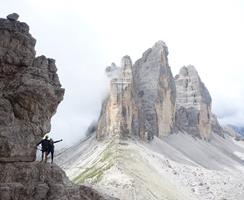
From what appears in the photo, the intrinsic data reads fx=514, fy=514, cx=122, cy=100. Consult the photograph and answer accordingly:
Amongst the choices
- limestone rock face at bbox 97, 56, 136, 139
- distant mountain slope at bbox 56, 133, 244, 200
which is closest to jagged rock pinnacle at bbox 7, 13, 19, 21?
distant mountain slope at bbox 56, 133, 244, 200

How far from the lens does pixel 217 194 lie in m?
140

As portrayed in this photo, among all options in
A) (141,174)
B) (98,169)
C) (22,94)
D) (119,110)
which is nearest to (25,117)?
(22,94)

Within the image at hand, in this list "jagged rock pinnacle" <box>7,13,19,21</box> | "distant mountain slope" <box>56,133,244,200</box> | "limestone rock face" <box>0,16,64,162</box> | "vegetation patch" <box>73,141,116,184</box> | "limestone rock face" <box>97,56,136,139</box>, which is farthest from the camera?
"limestone rock face" <box>97,56,136,139</box>

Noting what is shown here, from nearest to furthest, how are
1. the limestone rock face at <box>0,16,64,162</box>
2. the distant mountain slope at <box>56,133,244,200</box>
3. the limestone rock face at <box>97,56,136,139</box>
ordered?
the limestone rock face at <box>0,16,64,162</box> → the distant mountain slope at <box>56,133,244,200</box> → the limestone rock face at <box>97,56,136,139</box>

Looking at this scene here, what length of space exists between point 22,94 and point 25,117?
1604 mm

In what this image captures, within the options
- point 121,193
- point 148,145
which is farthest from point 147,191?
point 148,145

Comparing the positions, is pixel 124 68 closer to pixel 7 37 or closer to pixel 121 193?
pixel 121 193

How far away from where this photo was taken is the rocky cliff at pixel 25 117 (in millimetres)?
32531

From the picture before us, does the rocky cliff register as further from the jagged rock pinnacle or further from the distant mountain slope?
the distant mountain slope

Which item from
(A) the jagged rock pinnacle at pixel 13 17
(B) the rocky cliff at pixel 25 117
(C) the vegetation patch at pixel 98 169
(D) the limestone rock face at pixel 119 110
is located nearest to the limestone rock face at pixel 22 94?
(B) the rocky cliff at pixel 25 117

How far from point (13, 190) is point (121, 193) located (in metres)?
81.0

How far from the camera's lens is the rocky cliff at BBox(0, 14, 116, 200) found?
107 ft

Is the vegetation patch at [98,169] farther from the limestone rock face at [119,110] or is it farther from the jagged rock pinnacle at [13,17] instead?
the jagged rock pinnacle at [13,17]

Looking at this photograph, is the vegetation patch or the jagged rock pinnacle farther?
the vegetation patch
